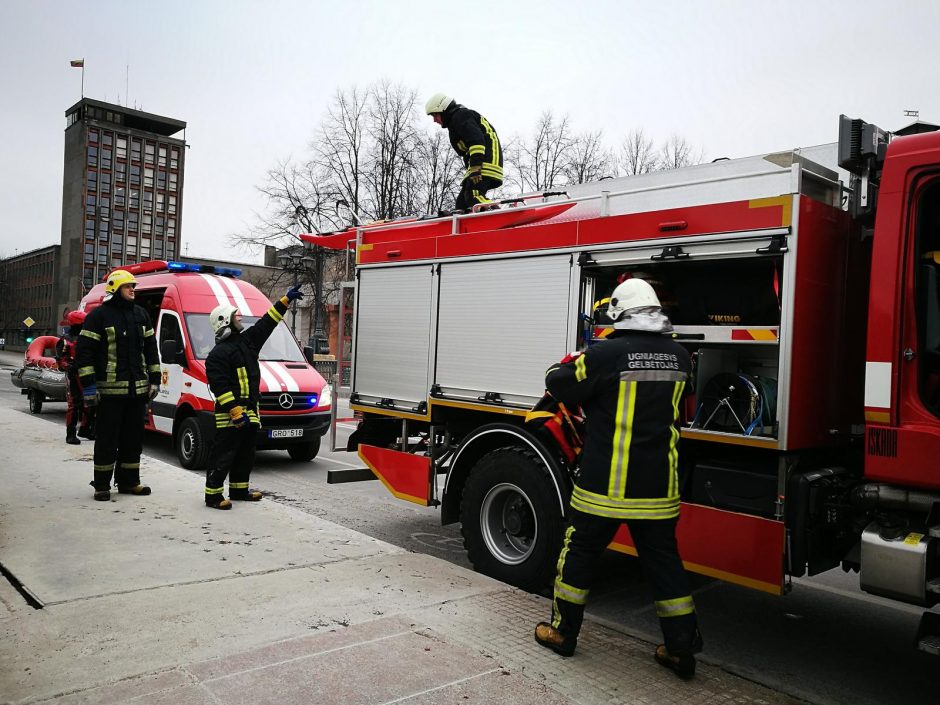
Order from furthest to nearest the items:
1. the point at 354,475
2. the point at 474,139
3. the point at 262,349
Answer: the point at 262,349 < the point at 474,139 < the point at 354,475

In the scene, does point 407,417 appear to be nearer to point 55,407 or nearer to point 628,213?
point 628,213

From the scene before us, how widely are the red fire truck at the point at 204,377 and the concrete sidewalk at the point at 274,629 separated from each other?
11.9 ft

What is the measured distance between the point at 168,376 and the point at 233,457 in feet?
12.8

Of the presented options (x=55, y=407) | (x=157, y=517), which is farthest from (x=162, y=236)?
(x=157, y=517)

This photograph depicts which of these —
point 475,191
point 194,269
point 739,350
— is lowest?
point 739,350

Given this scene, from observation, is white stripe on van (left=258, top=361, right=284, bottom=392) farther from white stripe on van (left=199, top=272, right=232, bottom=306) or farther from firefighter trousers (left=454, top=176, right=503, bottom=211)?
firefighter trousers (left=454, top=176, right=503, bottom=211)

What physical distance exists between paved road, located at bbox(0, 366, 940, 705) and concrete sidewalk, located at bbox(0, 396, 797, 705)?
0.50 meters

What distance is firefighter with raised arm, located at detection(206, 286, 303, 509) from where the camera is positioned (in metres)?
6.83

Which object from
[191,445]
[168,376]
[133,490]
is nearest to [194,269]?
[168,376]

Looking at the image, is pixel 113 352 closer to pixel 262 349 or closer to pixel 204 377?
pixel 204 377

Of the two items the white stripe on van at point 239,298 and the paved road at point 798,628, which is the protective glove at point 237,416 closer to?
the paved road at point 798,628

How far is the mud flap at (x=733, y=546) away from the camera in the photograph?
3803 millimetres

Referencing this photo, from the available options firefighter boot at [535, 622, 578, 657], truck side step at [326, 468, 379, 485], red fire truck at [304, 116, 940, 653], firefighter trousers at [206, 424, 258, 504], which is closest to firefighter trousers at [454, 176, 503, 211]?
red fire truck at [304, 116, 940, 653]

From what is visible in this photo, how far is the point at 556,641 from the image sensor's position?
3697mm
